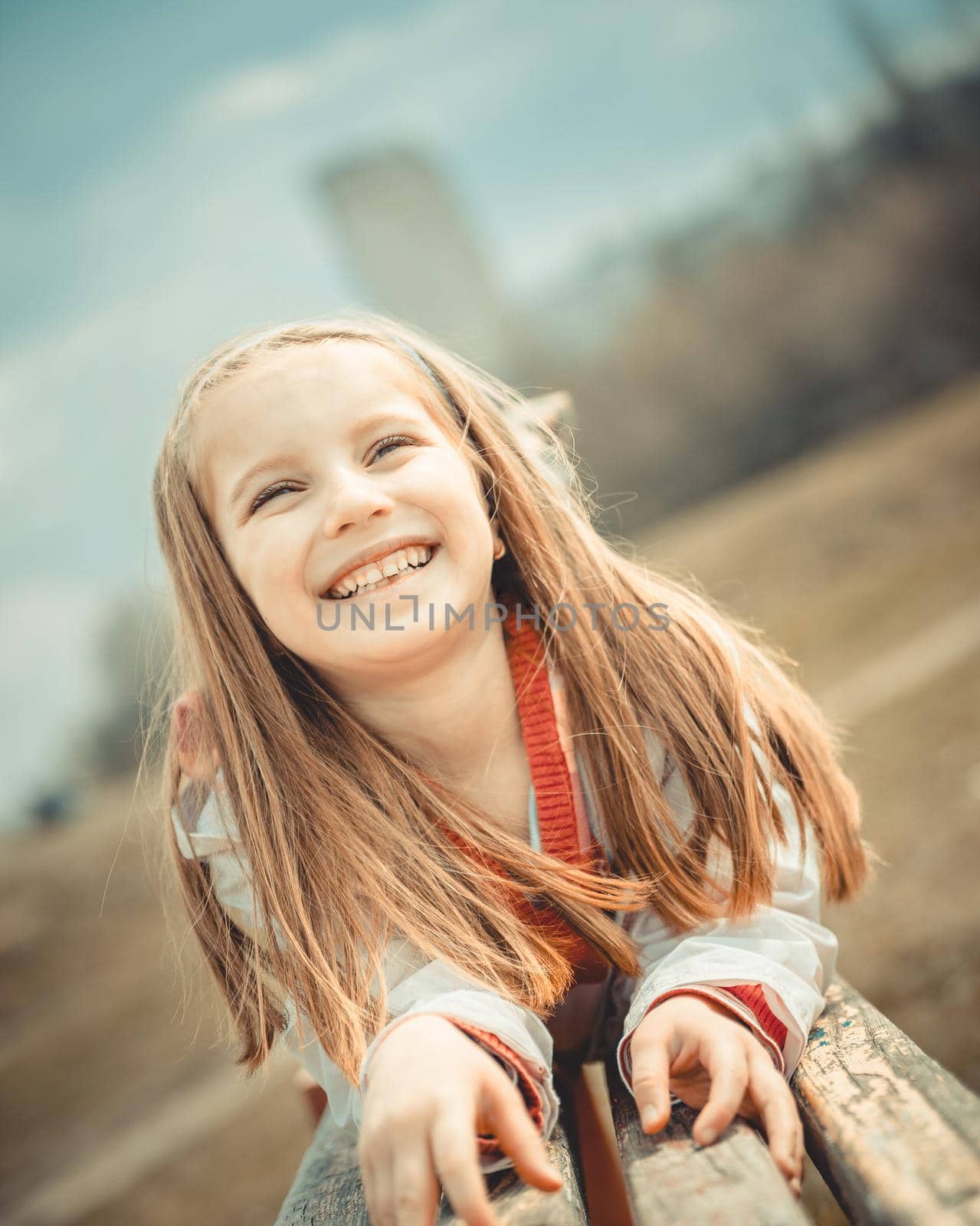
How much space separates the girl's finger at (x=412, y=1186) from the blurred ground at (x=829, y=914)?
0.68 meters

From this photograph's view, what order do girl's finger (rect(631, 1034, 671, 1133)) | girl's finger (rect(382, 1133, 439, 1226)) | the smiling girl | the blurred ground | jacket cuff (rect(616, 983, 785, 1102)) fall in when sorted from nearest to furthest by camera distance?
girl's finger (rect(382, 1133, 439, 1226))
girl's finger (rect(631, 1034, 671, 1133))
jacket cuff (rect(616, 983, 785, 1102))
the smiling girl
the blurred ground

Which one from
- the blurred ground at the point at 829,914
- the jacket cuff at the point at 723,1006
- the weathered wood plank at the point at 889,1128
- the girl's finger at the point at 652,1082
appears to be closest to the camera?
the weathered wood plank at the point at 889,1128

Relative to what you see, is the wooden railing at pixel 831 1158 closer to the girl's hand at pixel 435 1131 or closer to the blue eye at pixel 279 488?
the girl's hand at pixel 435 1131

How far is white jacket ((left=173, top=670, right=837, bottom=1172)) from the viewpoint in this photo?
1176 mm

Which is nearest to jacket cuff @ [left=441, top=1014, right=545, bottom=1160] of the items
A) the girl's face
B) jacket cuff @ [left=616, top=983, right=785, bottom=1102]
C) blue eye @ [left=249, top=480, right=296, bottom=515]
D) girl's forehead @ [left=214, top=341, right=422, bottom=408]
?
jacket cuff @ [left=616, top=983, right=785, bottom=1102]

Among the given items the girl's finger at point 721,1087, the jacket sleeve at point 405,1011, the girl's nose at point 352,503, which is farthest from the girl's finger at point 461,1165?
the girl's nose at point 352,503

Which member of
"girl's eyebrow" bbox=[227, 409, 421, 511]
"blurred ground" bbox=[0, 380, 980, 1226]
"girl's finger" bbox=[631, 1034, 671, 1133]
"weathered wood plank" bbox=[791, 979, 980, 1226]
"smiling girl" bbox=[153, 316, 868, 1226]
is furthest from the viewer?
"blurred ground" bbox=[0, 380, 980, 1226]

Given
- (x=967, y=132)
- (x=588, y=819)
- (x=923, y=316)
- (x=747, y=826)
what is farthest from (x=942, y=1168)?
(x=967, y=132)

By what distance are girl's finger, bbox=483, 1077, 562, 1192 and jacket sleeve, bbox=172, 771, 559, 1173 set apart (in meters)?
0.06

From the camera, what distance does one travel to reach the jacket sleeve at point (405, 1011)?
1126 millimetres

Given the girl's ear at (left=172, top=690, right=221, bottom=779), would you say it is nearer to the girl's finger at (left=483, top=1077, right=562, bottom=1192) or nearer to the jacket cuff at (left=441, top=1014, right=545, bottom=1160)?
the jacket cuff at (left=441, top=1014, right=545, bottom=1160)

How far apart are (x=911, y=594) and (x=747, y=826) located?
577 centimetres

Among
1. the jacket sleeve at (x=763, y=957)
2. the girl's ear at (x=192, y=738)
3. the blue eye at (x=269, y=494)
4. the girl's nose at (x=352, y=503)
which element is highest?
the blue eye at (x=269, y=494)

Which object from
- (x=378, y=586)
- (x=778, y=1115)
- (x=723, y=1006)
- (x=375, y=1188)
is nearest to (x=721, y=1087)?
(x=778, y=1115)
